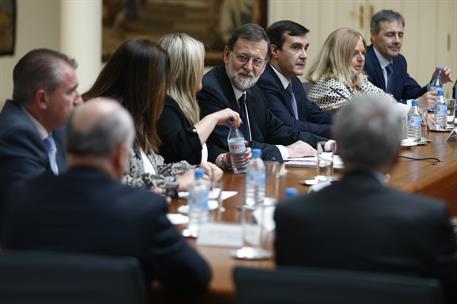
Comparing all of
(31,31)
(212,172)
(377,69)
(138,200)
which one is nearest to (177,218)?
(212,172)

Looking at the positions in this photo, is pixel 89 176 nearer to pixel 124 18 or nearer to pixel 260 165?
pixel 260 165

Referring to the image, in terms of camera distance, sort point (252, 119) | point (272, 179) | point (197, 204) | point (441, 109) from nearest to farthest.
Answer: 1. point (197, 204)
2. point (272, 179)
3. point (252, 119)
4. point (441, 109)

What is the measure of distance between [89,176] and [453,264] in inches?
37.6

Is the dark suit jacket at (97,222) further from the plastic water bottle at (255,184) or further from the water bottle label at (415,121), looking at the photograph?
the water bottle label at (415,121)

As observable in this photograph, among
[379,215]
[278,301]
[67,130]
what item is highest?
[67,130]

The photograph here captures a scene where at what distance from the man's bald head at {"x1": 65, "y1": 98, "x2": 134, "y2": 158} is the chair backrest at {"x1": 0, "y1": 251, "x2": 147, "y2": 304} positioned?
0.93 feet

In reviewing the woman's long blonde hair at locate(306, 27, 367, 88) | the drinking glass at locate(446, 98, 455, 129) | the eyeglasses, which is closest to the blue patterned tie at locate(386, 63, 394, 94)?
the drinking glass at locate(446, 98, 455, 129)

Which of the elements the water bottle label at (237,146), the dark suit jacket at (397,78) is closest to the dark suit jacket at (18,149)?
the water bottle label at (237,146)

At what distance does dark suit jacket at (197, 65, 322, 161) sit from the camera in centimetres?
496

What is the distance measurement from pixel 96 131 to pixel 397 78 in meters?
5.95

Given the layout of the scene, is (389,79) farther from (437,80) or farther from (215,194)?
(215,194)

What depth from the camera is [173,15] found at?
8969mm

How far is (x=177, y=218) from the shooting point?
3.27 m

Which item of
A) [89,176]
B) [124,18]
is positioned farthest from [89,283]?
[124,18]
